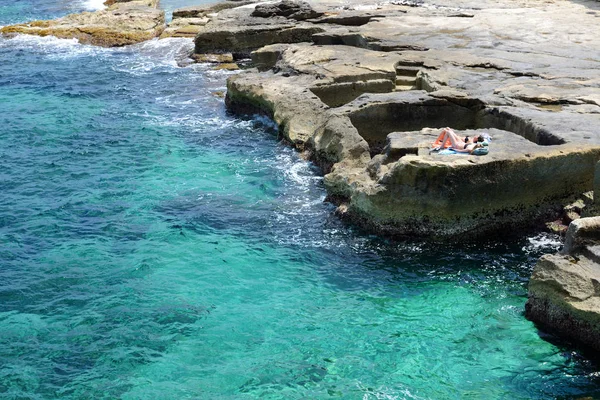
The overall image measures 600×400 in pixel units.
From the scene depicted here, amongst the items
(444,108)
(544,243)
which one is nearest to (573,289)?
(544,243)

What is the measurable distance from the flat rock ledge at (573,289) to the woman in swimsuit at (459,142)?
2.44 metres

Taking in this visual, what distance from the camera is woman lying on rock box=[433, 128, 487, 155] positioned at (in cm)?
1097

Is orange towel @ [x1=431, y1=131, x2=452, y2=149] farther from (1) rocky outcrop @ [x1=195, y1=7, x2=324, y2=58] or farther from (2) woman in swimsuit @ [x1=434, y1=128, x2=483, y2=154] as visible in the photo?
(1) rocky outcrop @ [x1=195, y1=7, x2=324, y2=58]

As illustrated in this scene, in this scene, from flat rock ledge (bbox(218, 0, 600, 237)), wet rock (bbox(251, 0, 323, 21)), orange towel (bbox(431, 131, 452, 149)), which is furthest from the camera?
wet rock (bbox(251, 0, 323, 21))

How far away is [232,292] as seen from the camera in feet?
33.7

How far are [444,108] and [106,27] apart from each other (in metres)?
17.1

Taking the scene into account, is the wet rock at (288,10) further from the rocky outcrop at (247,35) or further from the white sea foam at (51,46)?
the white sea foam at (51,46)

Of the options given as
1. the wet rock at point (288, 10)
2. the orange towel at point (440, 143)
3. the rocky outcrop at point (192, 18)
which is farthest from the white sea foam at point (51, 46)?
the orange towel at point (440, 143)

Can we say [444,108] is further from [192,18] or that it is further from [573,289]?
[192,18]

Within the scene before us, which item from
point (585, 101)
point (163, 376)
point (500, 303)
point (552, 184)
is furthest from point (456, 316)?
point (585, 101)

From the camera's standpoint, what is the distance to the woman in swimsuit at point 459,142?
36.2ft

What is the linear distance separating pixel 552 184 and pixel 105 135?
1027cm

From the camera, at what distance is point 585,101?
13281mm

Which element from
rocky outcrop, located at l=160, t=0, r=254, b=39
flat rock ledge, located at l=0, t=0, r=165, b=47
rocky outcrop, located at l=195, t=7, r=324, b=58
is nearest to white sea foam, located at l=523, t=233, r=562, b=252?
rocky outcrop, located at l=195, t=7, r=324, b=58
